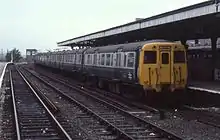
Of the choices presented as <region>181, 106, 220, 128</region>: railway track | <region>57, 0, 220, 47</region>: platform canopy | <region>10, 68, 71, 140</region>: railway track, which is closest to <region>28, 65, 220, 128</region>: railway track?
<region>181, 106, 220, 128</region>: railway track

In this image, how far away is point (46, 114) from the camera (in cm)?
1493

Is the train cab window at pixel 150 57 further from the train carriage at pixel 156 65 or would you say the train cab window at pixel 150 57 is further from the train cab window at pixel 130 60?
the train cab window at pixel 130 60

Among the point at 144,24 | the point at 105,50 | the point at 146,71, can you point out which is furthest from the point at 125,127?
the point at 105,50

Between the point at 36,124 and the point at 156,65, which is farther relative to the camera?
the point at 156,65

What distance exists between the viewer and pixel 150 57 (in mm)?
17750

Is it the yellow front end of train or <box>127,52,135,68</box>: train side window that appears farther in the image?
<box>127,52,135,68</box>: train side window

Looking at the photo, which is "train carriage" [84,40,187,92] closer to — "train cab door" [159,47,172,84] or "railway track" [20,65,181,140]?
"train cab door" [159,47,172,84]

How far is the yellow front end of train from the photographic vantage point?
57.5 feet

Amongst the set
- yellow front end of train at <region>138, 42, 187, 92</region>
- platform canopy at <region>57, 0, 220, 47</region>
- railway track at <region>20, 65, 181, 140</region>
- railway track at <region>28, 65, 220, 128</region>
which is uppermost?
platform canopy at <region>57, 0, 220, 47</region>

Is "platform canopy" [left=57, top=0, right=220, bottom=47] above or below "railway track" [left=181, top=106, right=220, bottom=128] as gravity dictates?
above

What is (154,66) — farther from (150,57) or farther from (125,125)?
(125,125)

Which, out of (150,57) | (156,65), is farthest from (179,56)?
(150,57)

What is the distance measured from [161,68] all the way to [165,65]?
0.25m

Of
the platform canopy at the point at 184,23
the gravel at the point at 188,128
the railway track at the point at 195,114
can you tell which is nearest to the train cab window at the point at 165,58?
the platform canopy at the point at 184,23
